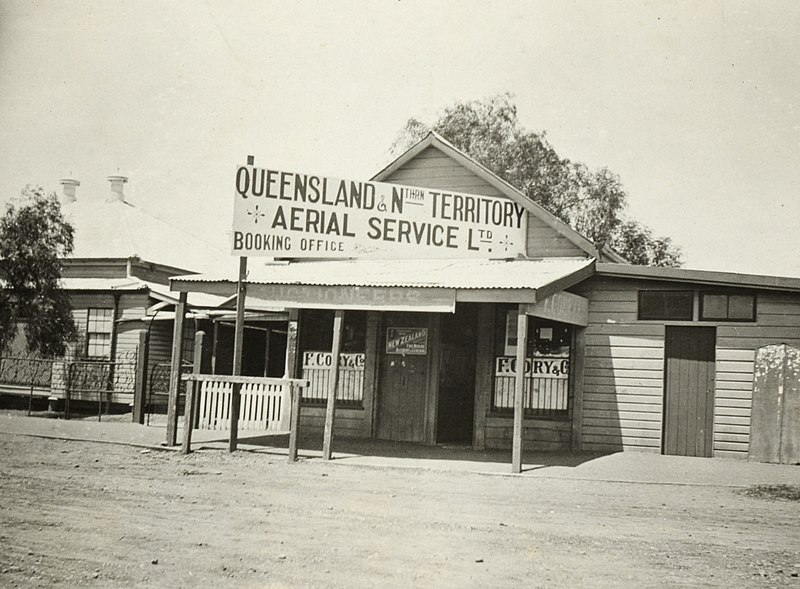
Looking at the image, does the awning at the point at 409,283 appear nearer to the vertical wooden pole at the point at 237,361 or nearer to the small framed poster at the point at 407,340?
the vertical wooden pole at the point at 237,361

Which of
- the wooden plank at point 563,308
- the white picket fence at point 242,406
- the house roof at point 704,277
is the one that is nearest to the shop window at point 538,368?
the wooden plank at point 563,308

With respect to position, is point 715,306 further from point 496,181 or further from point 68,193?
point 68,193

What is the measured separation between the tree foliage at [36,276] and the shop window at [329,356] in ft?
20.6

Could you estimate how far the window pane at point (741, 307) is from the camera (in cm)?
1353

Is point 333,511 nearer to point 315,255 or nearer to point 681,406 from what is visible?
point 315,255

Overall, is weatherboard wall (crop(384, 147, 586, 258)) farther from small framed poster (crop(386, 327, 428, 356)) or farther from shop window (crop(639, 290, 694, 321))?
small framed poster (crop(386, 327, 428, 356))

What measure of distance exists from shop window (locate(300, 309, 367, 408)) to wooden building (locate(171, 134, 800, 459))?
0.03 metres

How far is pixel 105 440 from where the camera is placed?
1365 cm

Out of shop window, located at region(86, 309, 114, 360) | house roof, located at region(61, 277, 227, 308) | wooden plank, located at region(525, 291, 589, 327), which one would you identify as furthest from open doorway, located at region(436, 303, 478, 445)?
shop window, located at region(86, 309, 114, 360)

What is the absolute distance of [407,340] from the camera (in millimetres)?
15703

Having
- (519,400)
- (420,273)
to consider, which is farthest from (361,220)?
(519,400)

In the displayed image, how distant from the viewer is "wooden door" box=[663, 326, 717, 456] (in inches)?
542

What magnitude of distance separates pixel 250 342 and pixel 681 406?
1300 centimetres

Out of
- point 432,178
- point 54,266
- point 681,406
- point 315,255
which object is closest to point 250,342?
point 54,266
